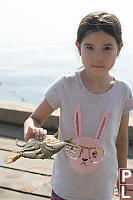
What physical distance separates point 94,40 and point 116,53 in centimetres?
15

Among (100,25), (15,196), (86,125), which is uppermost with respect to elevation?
(100,25)

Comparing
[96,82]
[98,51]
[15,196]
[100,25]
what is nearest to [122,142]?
[96,82]

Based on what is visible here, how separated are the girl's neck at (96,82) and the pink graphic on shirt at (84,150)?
12 centimetres

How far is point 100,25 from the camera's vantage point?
1.41 m

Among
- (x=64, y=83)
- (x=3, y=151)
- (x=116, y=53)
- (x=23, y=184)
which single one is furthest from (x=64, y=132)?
(x=3, y=151)

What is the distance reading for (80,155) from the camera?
1480mm

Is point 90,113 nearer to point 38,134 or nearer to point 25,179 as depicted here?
point 38,134

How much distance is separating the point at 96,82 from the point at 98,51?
186 mm

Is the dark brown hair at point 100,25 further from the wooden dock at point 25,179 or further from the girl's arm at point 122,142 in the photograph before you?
the wooden dock at point 25,179

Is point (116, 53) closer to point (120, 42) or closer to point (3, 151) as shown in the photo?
point (120, 42)

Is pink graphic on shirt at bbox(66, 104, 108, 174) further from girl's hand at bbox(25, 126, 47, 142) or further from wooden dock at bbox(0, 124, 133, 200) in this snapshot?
wooden dock at bbox(0, 124, 133, 200)

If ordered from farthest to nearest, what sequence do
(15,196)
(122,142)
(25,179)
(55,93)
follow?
1. (25,179)
2. (15,196)
3. (122,142)
4. (55,93)

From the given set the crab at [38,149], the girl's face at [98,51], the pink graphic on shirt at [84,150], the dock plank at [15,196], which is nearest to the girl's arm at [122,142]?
the pink graphic on shirt at [84,150]

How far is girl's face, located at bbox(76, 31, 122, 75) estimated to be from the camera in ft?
4.61
